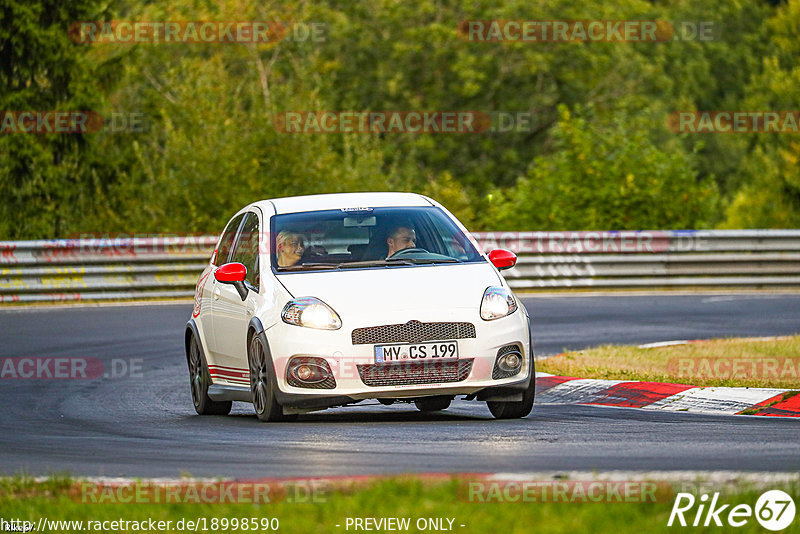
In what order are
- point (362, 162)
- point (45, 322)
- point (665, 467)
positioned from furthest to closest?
point (362, 162)
point (45, 322)
point (665, 467)

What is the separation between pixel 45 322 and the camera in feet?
66.9

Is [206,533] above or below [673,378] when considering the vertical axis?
above

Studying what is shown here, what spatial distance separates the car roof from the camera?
1140 cm

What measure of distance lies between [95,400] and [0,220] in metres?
20.5

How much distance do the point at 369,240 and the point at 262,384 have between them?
1.36 metres

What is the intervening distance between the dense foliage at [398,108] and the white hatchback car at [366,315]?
2.27 metres

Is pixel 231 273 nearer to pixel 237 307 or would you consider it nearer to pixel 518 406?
pixel 237 307

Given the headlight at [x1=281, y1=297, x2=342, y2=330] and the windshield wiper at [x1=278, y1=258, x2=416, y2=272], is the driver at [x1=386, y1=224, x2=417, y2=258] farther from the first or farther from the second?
the headlight at [x1=281, y1=297, x2=342, y2=330]

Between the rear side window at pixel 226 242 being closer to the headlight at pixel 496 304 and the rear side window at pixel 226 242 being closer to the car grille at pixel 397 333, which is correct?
the car grille at pixel 397 333

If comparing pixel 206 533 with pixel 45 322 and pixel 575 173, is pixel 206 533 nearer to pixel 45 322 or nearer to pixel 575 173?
pixel 45 322

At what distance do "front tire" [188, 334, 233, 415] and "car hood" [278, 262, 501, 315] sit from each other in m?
1.57

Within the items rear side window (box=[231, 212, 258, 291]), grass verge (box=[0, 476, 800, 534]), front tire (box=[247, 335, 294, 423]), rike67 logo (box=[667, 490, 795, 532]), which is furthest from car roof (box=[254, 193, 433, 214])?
rike67 logo (box=[667, 490, 795, 532])

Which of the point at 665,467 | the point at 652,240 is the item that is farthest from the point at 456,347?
the point at 652,240

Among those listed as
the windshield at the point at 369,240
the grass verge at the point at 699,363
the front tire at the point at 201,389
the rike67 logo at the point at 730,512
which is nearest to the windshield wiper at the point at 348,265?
the windshield at the point at 369,240
